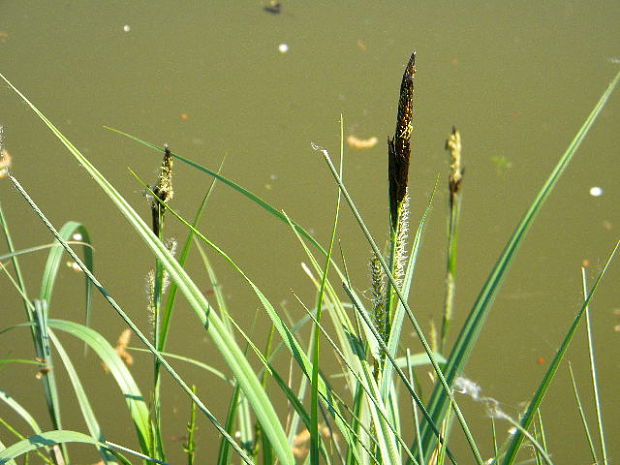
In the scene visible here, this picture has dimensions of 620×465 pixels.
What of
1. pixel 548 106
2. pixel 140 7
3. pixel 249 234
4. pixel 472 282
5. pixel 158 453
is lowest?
pixel 158 453

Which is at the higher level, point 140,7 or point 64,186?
point 140,7

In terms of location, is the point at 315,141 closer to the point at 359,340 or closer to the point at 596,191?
→ the point at 596,191

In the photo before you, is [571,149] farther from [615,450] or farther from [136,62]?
[136,62]

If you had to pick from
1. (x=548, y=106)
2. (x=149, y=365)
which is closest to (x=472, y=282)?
(x=548, y=106)

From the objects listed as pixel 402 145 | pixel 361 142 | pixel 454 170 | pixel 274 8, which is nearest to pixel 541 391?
pixel 402 145

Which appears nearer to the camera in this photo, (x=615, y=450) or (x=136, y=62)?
(x=615, y=450)

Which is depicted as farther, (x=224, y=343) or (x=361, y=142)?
(x=361, y=142)

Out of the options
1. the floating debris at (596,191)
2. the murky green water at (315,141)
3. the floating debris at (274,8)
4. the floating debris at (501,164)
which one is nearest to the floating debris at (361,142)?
the murky green water at (315,141)

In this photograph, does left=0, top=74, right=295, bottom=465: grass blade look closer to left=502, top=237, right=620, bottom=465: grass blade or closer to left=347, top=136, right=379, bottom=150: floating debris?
left=502, top=237, right=620, bottom=465: grass blade
